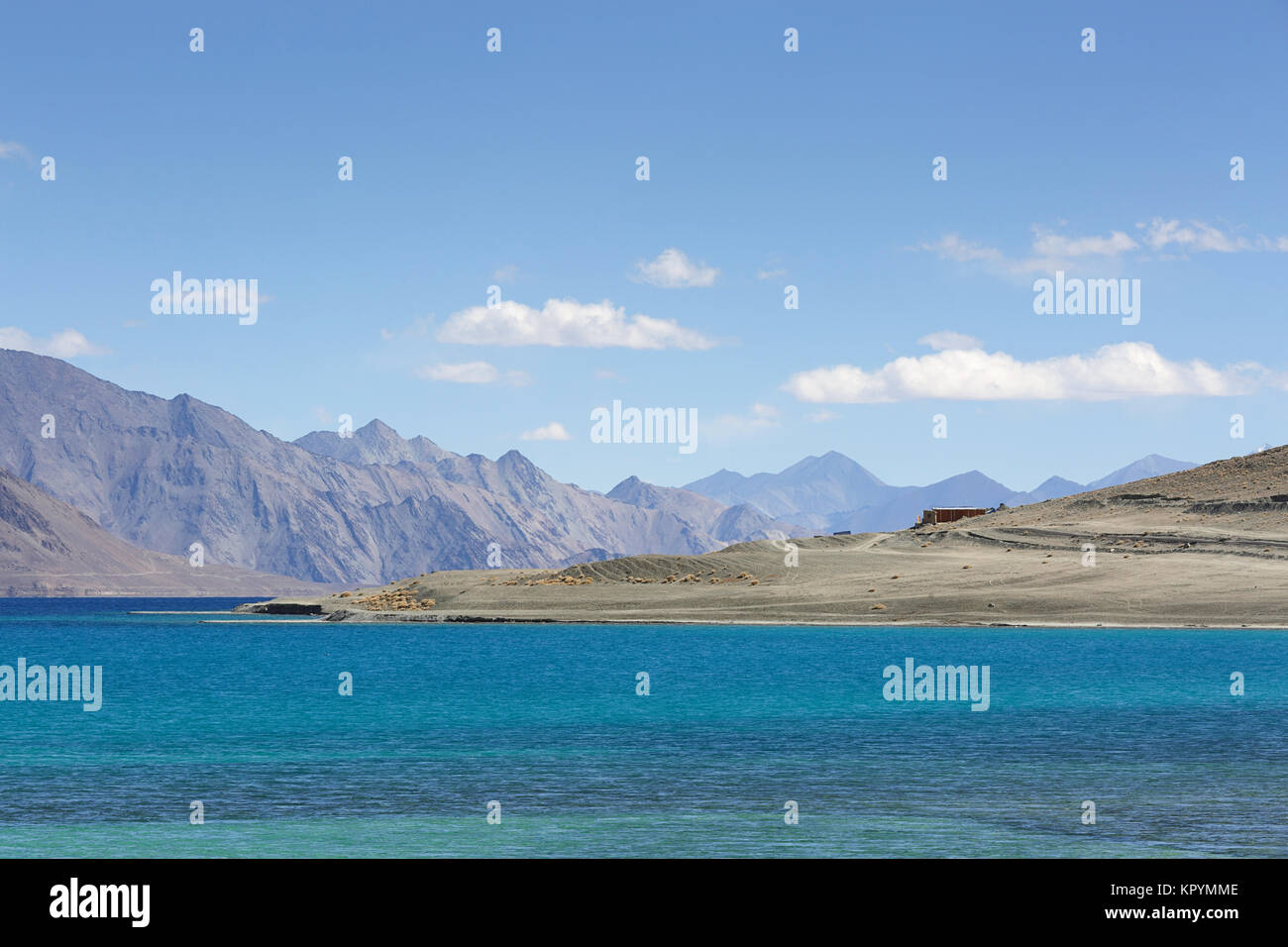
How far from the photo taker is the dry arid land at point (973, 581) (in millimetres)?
143125

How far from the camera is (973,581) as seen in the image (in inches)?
6122

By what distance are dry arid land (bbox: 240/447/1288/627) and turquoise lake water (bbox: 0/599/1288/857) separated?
49968mm

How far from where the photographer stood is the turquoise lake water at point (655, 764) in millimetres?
28266

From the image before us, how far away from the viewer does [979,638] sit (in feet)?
424

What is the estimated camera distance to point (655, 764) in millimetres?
41312

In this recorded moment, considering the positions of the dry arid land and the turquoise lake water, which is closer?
the turquoise lake water

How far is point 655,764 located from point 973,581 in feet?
396

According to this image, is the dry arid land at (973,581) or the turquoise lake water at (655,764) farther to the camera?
the dry arid land at (973,581)

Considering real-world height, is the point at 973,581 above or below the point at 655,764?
below

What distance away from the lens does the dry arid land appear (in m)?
143

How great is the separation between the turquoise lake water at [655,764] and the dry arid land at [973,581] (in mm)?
49968

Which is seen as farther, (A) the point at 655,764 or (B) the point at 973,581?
(B) the point at 973,581
